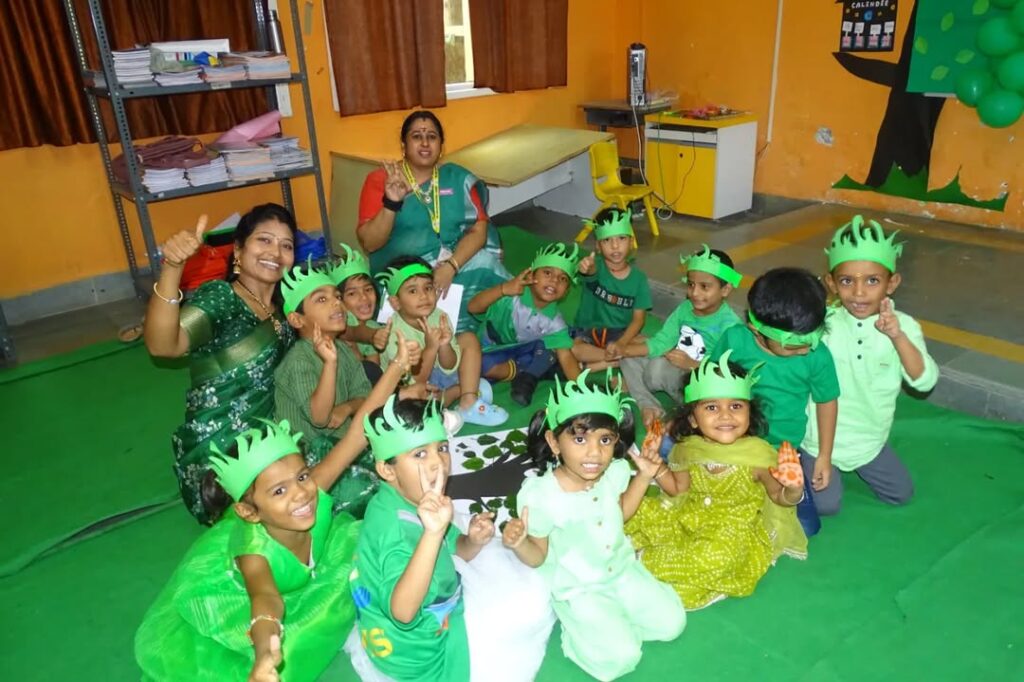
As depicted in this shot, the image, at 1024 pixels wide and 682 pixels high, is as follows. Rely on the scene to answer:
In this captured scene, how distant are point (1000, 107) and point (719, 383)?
338 cm

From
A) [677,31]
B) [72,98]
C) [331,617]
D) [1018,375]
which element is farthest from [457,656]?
[677,31]

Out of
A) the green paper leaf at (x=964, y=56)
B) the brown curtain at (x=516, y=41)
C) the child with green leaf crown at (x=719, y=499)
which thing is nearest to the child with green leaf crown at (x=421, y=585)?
the child with green leaf crown at (x=719, y=499)

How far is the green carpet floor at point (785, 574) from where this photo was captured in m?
1.85

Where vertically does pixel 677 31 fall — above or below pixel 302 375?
above

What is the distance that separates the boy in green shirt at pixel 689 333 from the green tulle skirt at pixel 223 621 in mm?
1250

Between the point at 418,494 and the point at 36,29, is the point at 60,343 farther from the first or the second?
the point at 418,494

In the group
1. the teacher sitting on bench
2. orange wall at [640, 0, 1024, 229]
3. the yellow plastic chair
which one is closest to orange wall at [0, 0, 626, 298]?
orange wall at [640, 0, 1024, 229]

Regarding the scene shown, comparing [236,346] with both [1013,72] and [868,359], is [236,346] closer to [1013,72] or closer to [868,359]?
[868,359]

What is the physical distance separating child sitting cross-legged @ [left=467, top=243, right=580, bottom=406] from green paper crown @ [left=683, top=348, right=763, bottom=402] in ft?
3.66

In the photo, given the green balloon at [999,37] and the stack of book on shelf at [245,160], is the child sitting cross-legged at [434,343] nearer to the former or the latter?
the stack of book on shelf at [245,160]

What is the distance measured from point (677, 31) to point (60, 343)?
5.07 metres

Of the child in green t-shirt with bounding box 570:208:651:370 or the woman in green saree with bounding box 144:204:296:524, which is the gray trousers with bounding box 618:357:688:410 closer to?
the child in green t-shirt with bounding box 570:208:651:370

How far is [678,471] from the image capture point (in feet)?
6.89

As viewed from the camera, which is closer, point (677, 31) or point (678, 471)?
point (678, 471)
